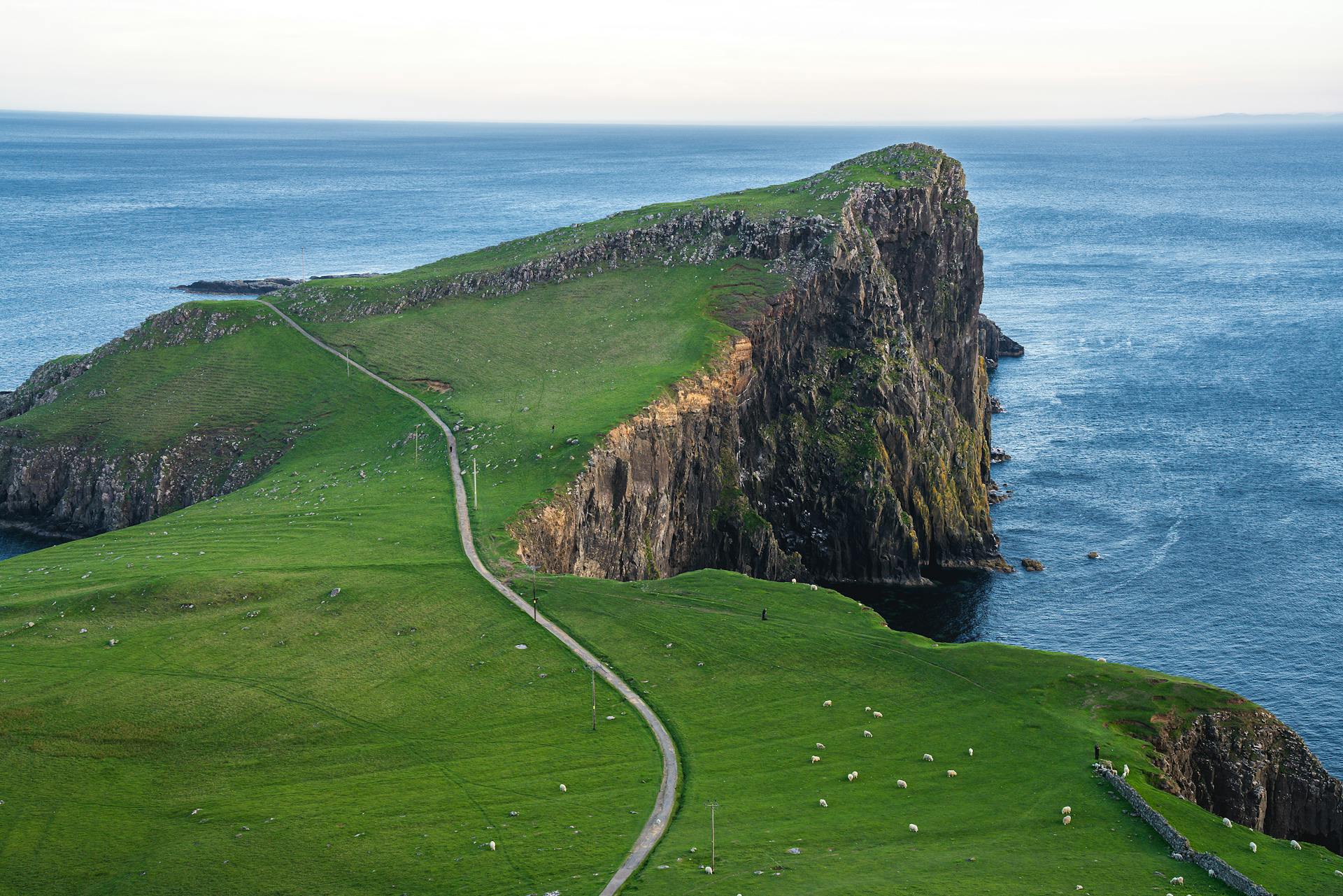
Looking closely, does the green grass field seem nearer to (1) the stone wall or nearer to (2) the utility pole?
(2) the utility pole

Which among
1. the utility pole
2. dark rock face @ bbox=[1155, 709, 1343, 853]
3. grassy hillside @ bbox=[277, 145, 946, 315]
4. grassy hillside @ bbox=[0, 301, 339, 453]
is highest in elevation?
grassy hillside @ bbox=[277, 145, 946, 315]

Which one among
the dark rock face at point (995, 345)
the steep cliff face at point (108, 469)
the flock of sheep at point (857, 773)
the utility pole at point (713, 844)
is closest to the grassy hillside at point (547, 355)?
the steep cliff face at point (108, 469)

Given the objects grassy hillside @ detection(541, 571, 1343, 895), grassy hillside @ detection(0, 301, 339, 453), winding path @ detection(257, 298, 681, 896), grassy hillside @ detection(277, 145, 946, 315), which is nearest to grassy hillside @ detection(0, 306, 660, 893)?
winding path @ detection(257, 298, 681, 896)

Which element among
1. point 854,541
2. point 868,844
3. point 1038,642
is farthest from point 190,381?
point 868,844

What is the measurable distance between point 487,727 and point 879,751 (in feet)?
67.3

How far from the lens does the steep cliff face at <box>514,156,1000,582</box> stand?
98375 mm

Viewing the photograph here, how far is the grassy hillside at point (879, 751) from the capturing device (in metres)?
47.2

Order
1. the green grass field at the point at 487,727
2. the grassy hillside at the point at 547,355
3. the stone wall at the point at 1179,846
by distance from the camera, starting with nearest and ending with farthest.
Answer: the stone wall at the point at 1179,846
the green grass field at the point at 487,727
the grassy hillside at the point at 547,355

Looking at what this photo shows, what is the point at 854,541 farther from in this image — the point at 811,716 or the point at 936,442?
the point at 811,716

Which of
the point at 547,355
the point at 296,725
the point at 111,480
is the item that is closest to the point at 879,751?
the point at 296,725

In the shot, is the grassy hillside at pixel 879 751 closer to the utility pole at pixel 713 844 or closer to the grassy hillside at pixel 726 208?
the utility pole at pixel 713 844

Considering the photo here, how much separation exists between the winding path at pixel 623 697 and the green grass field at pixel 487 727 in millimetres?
653

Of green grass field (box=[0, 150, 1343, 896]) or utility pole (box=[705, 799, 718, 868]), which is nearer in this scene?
utility pole (box=[705, 799, 718, 868])

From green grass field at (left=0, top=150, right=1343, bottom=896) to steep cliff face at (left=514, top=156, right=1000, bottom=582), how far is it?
322 inches
